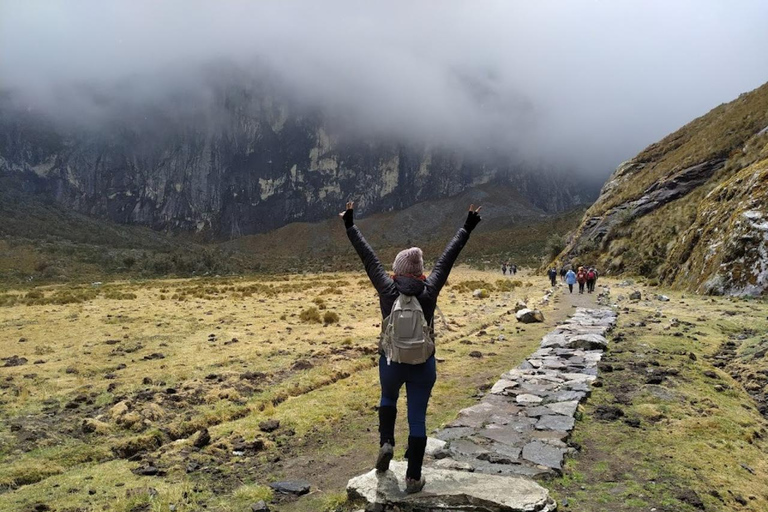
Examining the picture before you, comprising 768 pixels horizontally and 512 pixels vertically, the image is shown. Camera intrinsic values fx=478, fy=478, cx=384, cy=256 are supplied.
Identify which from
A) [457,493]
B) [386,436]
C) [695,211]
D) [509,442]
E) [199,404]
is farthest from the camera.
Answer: [695,211]

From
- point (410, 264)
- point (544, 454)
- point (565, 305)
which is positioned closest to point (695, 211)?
point (565, 305)

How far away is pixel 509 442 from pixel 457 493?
6.32 feet

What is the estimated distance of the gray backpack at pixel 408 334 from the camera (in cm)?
458

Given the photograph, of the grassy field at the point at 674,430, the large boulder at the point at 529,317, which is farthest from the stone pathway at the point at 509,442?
the large boulder at the point at 529,317

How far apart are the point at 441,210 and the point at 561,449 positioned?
189 meters

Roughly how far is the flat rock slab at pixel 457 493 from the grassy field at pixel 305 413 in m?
0.40

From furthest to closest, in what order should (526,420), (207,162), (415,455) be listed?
(207,162) → (526,420) → (415,455)

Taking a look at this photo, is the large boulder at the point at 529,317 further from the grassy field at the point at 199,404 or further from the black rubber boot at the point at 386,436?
the black rubber boot at the point at 386,436

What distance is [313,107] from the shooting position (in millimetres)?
197625

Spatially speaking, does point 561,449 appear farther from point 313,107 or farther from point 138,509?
point 313,107

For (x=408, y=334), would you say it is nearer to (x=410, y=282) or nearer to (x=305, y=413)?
(x=410, y=282)

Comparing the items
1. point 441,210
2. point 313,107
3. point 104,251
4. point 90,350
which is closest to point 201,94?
point 313,107

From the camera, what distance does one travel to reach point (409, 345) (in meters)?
4.57

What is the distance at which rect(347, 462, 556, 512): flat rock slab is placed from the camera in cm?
441
